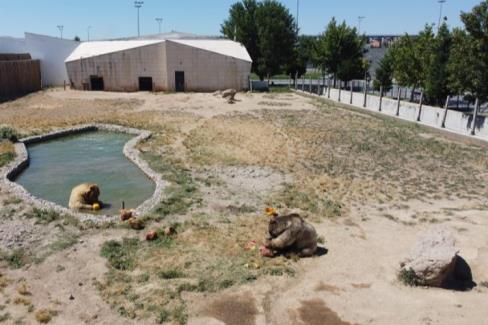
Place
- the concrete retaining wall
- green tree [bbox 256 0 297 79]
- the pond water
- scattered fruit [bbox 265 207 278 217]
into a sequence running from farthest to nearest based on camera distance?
green tree [bbox 256 0 297 79] < the concrete retaining wall < the pond water < scattered fruit [bbox 265 207 278 217]

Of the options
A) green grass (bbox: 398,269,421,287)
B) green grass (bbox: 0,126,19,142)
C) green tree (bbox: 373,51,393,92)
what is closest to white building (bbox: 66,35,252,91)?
green tree (bbox: 373,51,393,92)

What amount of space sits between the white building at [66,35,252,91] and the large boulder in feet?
119

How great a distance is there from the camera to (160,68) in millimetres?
42844

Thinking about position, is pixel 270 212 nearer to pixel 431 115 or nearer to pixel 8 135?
pixel 8 135

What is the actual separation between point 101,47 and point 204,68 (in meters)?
12.1

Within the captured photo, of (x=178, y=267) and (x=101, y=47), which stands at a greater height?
(x=101, y=47)

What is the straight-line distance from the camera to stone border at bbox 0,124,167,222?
41.8 ft

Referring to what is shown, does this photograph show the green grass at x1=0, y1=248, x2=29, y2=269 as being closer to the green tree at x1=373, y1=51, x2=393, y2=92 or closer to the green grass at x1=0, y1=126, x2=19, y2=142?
the green grass at x1=0, y1=126, x2=19, y2=142

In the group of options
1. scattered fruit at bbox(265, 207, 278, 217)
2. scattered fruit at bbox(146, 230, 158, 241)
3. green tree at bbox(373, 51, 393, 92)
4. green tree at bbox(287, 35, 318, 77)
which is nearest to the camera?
scattered fruit at bbox(146, 230, 158, 241)

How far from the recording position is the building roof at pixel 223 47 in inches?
1734

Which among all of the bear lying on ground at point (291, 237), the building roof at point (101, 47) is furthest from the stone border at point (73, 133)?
the building roof at point (101, 47)

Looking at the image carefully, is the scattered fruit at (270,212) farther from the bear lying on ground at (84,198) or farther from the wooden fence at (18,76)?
the wooden fence at (18,76)

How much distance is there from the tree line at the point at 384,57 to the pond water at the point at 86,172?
1636 centimetres

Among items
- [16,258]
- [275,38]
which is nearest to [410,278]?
[16,258]
